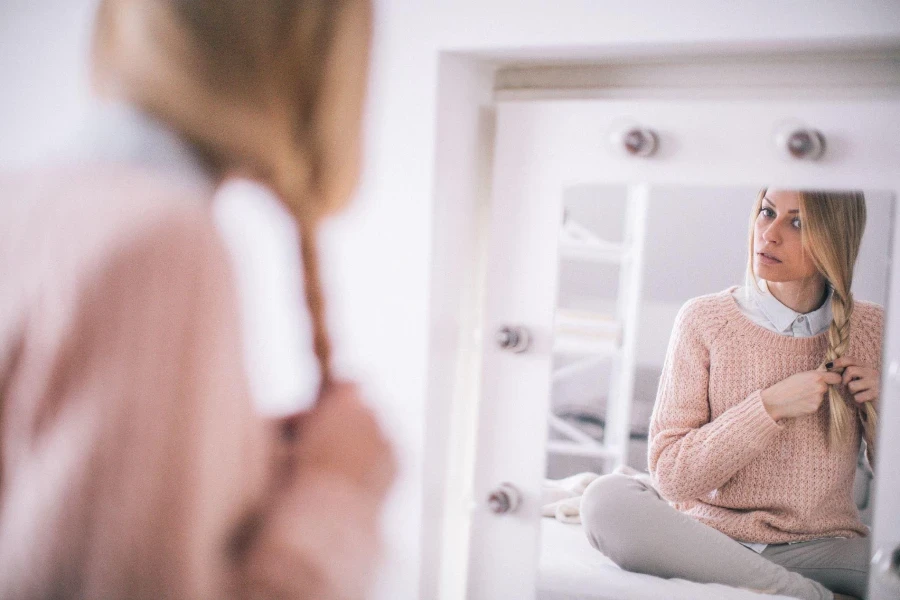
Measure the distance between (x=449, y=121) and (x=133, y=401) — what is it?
537mm

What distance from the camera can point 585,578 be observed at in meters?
0.98

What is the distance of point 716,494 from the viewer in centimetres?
94

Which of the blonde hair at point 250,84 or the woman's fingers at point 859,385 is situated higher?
the blonde hair at point 250,84

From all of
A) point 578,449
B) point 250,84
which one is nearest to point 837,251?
point 578,449

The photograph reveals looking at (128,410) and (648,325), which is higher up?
(648,325)

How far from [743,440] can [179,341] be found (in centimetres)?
73

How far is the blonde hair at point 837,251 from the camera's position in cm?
87

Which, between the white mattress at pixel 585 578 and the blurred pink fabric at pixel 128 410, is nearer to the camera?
the blurred pink fabric at pixel 128 410

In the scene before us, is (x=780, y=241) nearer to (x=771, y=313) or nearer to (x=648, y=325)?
(x=771, y=313)

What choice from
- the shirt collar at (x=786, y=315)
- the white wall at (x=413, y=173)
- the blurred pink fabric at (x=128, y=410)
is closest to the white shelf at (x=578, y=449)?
the white wall at (x=413, y=173)

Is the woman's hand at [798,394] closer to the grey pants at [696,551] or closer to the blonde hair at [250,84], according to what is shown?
the grey pants at [696,551]

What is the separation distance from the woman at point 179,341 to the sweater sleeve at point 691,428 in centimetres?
39

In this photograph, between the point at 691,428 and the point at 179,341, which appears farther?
the point at 691,428

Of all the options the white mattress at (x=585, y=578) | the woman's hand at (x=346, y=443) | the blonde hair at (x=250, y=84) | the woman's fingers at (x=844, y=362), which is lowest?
the white mattress at (x=585, y=578)
